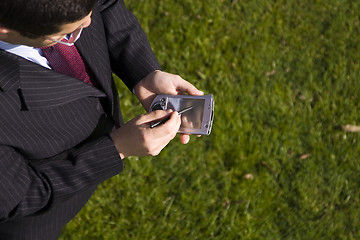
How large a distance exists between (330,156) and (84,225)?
2.27 meters

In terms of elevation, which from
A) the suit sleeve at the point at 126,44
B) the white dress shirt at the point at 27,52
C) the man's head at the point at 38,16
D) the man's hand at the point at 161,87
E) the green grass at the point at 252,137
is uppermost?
the man's head at the point at 38,16

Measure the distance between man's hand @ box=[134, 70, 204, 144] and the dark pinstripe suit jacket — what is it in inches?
2.6

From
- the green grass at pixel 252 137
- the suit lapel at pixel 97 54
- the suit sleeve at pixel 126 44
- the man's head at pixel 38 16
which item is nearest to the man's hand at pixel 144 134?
the suit lapel at pixel 97 54

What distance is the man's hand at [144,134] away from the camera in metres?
1.91

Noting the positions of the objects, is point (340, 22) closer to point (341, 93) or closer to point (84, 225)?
point (341, 93)

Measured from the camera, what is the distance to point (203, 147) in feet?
12.3

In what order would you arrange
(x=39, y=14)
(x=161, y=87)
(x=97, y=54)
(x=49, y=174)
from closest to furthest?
1. (x=39, y=14)
2. (x=49, y=174)
3. (x=97, y=54)
4. (x=161, y=87)

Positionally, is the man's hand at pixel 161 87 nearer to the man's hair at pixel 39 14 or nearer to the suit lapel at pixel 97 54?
the suit lapel at pixel 97 54

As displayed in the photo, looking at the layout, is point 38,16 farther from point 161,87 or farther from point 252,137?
point 252,137

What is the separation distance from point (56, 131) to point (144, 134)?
1.26 feet

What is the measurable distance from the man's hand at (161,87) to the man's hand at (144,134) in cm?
31

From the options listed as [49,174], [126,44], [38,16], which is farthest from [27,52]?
[126,44]

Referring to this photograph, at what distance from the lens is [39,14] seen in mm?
1378

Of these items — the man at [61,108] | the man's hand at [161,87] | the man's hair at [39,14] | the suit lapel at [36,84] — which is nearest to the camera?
the man's hair at [39,14]
